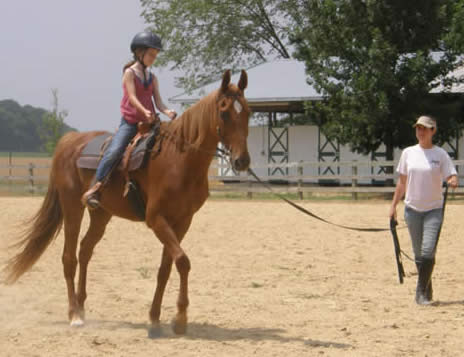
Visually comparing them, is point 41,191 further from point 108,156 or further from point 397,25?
point 108,156

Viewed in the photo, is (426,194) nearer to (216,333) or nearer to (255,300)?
(255,300)

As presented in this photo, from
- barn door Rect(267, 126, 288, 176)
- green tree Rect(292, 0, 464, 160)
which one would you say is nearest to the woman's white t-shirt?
green tree Rect(292, 0, 464, 160)

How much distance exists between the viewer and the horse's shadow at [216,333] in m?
5.60

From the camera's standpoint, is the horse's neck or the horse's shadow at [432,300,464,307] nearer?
the horse's neck

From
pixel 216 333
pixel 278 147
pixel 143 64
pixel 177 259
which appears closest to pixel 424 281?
pixel 216 333

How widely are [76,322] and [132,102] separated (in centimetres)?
206

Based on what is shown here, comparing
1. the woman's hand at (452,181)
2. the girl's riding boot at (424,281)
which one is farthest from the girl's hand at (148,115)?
the girl's riding boot at (424,281)

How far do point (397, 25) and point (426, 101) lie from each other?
2.72 metres

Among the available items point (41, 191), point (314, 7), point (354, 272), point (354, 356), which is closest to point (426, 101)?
point (314, 7)

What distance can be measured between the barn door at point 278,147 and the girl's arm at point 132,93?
22.9 m

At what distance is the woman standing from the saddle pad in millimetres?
2736

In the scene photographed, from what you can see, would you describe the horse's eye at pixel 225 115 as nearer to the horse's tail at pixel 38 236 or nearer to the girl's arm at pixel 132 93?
the girl's arm at pixel 132 93

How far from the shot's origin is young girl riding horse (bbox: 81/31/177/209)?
6191 mm

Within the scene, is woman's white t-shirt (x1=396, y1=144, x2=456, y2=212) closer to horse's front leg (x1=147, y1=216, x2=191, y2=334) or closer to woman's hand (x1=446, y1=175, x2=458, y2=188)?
woman's hand (x1=446, y1=175, x2=458, y2=188)
